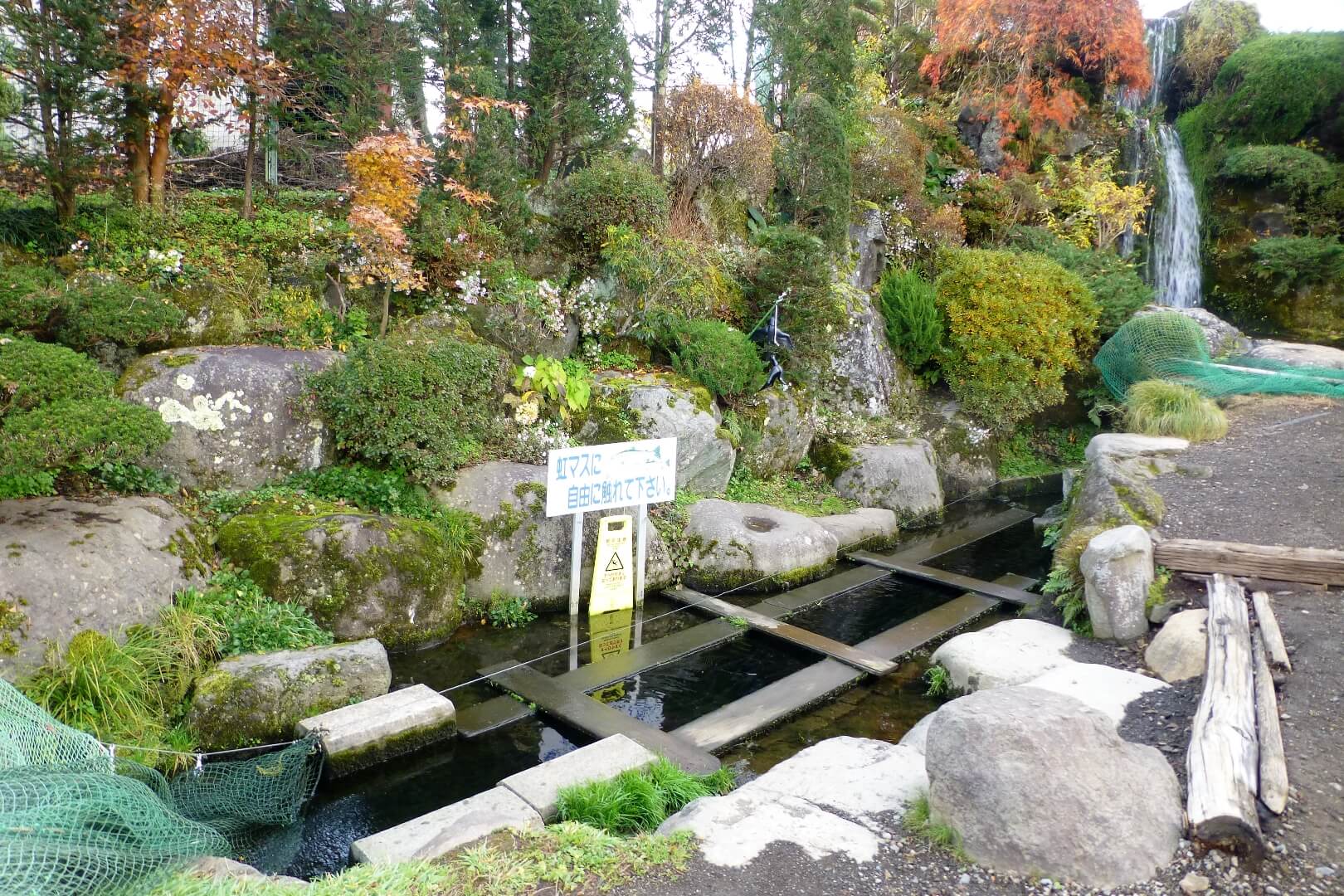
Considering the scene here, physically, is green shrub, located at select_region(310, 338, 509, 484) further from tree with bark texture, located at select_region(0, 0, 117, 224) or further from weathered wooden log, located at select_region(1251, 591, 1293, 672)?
weathered wooden log, located at select_region(1251, 591, 1293, 672)

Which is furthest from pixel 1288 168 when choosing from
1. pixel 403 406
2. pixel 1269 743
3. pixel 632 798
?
pixel 632 798

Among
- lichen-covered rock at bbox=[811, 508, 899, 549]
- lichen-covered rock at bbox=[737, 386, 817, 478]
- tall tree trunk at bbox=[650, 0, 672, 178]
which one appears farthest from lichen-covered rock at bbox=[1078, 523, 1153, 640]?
tall tree trunk at bbox=[650, 0, 672, 178]

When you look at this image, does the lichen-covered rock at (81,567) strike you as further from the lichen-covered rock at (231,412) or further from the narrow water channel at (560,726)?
the narrow water channel at (560,726)

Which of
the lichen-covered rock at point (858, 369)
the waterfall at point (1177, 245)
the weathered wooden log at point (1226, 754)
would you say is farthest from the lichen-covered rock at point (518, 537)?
the waterfall at point (1177, 245)

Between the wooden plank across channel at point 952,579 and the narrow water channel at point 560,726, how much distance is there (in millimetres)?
146

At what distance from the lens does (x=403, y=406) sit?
266 inches

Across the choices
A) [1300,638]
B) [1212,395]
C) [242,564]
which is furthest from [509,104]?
[1212,395]

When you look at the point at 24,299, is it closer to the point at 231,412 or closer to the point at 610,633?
the point at 231,412

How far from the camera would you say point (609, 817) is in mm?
4062

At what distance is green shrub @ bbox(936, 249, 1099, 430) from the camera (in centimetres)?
1201

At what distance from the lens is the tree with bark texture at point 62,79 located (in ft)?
22.3

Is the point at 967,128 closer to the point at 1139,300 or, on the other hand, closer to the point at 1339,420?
the point at 1139,300

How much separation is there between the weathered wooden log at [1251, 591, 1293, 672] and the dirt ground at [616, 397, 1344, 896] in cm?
9

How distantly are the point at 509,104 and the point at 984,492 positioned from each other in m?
8.32
